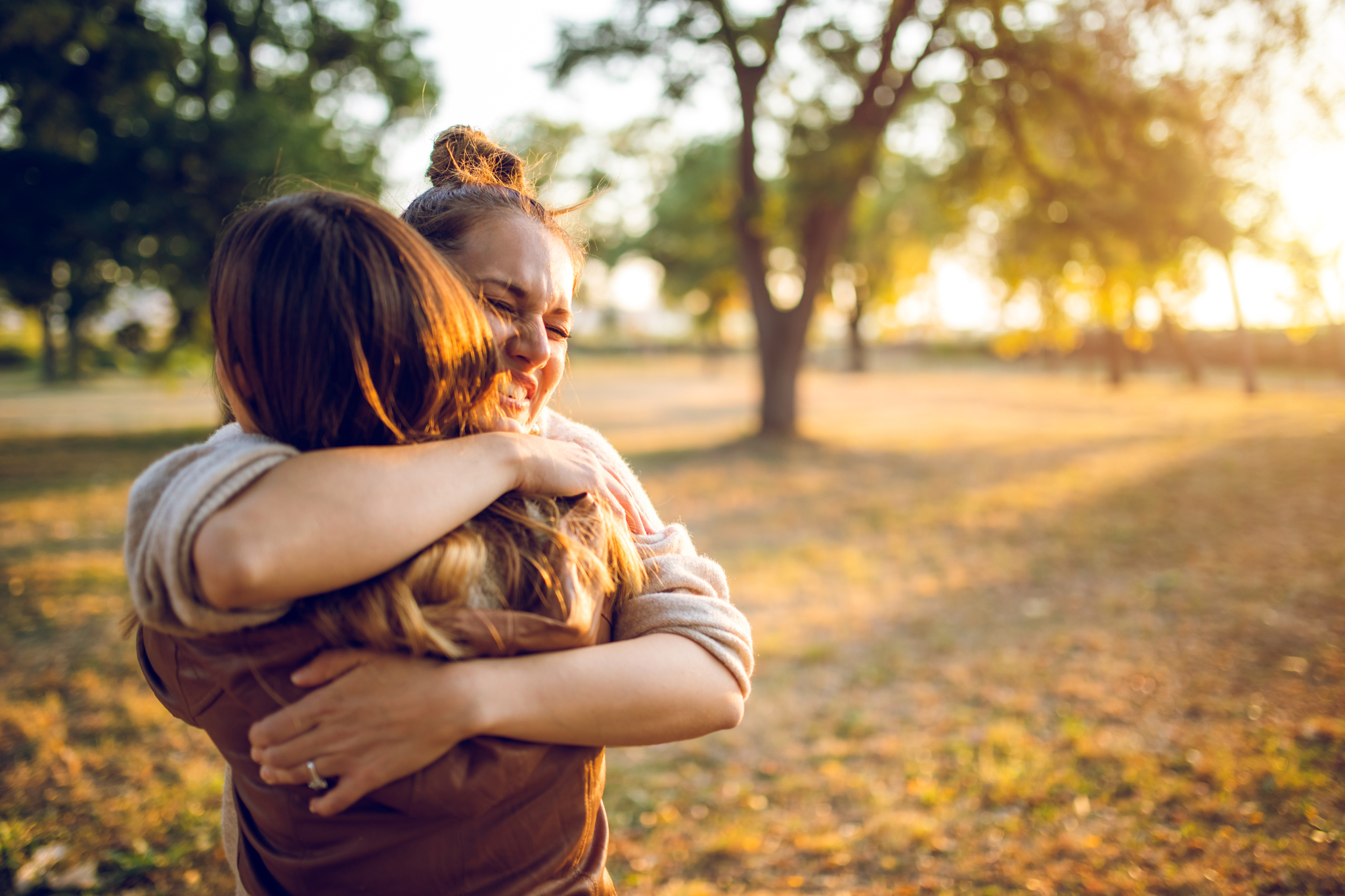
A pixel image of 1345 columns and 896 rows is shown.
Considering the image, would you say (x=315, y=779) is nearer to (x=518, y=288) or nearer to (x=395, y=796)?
(x=395, y=796)

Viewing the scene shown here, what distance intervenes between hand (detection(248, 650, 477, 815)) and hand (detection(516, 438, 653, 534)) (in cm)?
29

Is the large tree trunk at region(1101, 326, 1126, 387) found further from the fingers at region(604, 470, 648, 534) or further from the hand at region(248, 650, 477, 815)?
the hand at region(248, 650, 477, 815)

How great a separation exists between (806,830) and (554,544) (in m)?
3.05

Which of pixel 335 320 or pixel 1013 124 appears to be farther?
pixel 1013 124

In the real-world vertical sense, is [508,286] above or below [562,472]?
above

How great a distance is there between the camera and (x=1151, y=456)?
12.6 metres

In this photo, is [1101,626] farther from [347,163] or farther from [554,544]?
[347,163]

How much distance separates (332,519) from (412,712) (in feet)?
0.97

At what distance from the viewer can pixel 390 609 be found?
3.21 ft

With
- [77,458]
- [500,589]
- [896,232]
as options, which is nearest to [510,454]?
[500,589]

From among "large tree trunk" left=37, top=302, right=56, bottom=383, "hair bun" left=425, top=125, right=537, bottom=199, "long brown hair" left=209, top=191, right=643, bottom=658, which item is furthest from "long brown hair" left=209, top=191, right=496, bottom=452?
"large tree trunk" left=37, top=302, right=56, bottom=383

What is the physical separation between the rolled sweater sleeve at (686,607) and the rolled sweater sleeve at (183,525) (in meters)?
0.52

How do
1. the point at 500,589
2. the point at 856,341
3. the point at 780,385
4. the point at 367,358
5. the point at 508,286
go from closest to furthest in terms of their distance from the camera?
the point at 367,358
the point at 500,589
the point at 508,286
the point at 780,385
the point at 856,341

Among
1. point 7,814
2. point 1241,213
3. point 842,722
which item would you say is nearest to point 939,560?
point 842,722
